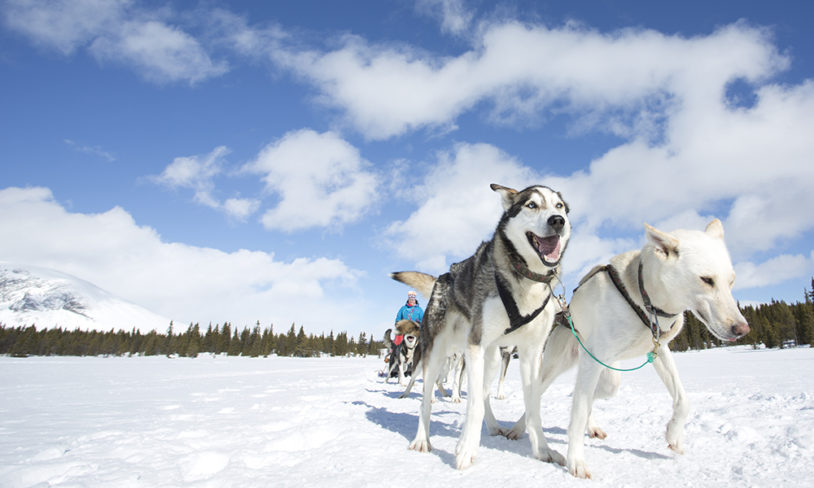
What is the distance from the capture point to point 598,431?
424 centimetres

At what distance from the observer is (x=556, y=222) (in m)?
3.38

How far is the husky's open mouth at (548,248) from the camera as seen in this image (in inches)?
135

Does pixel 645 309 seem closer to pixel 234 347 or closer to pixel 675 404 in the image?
pixel 675 404

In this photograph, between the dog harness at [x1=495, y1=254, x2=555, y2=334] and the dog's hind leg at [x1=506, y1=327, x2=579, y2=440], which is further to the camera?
the dog's hind leg at [x1=506, y1=327, x2=579, y2=440]

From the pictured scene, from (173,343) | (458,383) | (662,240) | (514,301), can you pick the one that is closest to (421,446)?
(514,301)

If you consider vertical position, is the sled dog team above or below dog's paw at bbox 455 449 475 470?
above

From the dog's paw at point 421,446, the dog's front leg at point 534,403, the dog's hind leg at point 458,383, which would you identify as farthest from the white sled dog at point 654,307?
the dog's hind leg at point 458,383

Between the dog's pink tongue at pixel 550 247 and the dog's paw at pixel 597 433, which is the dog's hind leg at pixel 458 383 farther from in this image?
the dog's pink tongue at pixel 550 247

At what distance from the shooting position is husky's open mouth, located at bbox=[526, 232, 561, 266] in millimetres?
3424

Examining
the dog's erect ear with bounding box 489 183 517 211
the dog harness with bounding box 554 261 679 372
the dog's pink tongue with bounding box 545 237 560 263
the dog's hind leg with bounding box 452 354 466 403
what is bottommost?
the dog's hind leg with bounding box 452 354 466 403

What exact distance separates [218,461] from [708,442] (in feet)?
14.2

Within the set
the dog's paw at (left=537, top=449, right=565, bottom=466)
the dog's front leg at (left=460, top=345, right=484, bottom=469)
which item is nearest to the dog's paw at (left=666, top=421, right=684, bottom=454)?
the dog's paw at (left=537, top=449, right=565, bottom=466)

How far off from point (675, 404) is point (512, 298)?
165cm

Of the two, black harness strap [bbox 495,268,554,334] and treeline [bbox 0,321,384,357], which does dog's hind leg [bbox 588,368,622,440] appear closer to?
black harness strap [bbox 495,268,554,334]
